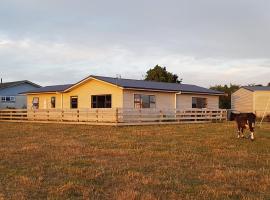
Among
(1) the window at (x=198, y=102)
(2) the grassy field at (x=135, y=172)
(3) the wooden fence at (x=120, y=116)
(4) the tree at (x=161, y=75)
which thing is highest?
(4) the tree at (x=161, y=75)

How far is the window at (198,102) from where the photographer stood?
39.8m

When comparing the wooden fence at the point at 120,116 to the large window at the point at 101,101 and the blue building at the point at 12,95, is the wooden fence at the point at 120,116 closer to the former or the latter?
the large window at the point at 101,101

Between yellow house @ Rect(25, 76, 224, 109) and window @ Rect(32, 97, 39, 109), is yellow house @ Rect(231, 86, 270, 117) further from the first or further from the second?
window @ Rect(32, 97, 39, 109)

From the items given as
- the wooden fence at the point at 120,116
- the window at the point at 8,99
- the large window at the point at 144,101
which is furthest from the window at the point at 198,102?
the window at the point at 8,99

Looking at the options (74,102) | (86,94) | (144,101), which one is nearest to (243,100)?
(144,101)

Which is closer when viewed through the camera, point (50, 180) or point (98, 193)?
point (98, 193)

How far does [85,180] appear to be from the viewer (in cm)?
914

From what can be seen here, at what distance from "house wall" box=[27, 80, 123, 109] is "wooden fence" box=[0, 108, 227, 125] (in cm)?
197

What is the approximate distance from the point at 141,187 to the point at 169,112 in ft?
83.0

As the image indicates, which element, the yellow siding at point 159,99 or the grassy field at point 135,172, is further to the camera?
the yellow siding at point 159,99

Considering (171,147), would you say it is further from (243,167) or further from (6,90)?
(6,90)

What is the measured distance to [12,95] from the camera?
2224 inches

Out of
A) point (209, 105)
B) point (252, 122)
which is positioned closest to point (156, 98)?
point (209, 105)

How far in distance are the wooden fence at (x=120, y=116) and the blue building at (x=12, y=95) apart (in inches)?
609
